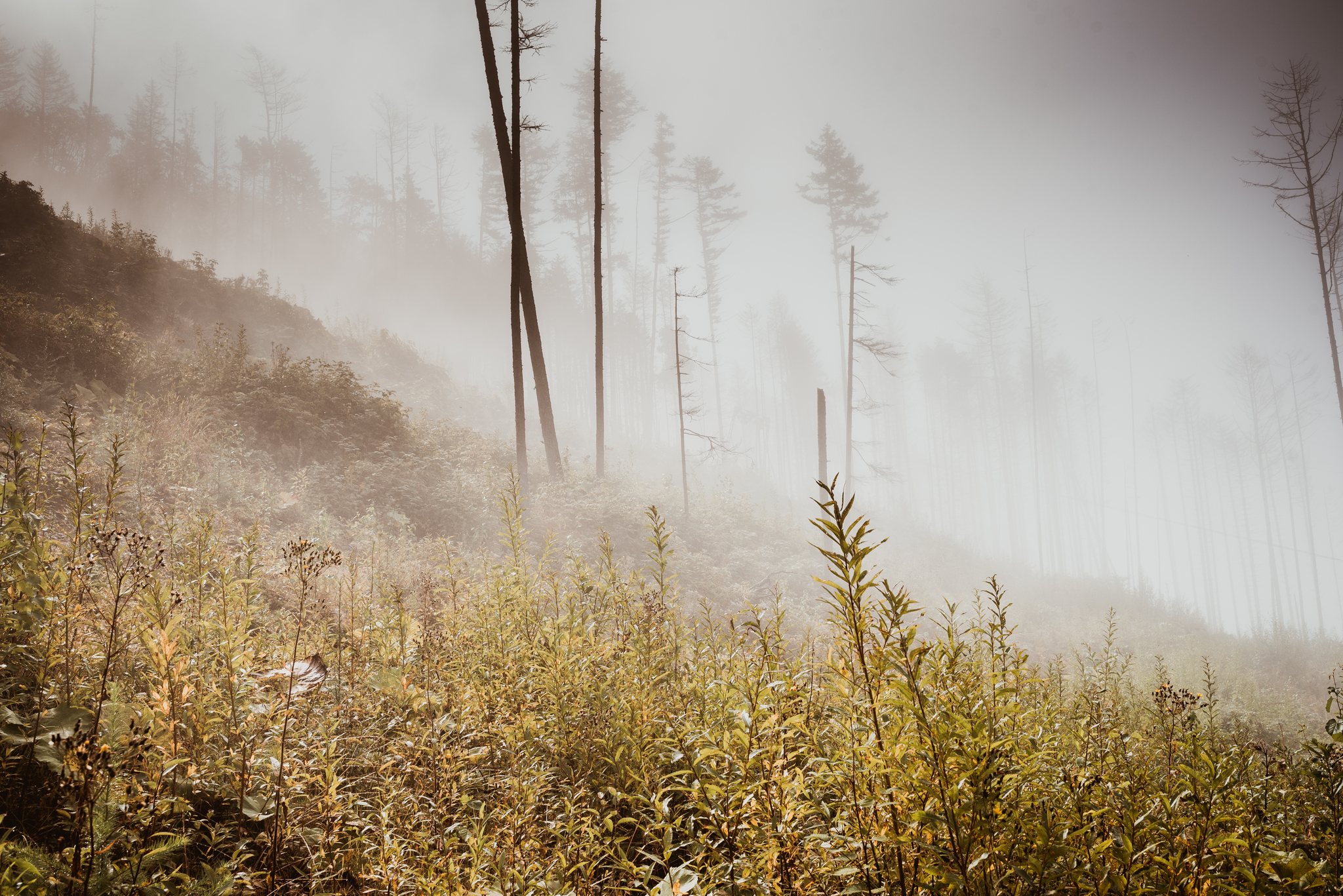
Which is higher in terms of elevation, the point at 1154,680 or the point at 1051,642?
the point at 1154,680

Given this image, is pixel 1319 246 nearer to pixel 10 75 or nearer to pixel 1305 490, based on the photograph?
pixel 1305 490

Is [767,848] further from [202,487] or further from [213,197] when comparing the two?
[213,197]

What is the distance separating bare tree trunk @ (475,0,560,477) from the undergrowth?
9588 millimetres

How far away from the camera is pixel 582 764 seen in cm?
257

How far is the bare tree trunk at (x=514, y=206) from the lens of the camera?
36.3 ft

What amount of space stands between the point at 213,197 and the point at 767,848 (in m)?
52.3

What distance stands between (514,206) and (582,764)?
12481mm

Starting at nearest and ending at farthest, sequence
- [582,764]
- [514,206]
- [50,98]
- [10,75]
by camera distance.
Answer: [582,764]
[514,206]
[10,75]
[50,98]

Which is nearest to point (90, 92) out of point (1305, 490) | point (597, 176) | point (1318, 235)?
point (597, 176)

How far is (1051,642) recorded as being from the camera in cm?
1766

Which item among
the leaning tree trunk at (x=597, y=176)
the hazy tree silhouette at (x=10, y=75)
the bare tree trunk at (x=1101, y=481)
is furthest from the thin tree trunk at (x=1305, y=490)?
the hazy tree silhouette at (x=10, y=75)

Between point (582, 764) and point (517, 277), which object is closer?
point (582, 764)

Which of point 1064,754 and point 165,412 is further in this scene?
point 165,412

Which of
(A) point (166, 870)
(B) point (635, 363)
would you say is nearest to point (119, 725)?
(A) point (166, 870)
